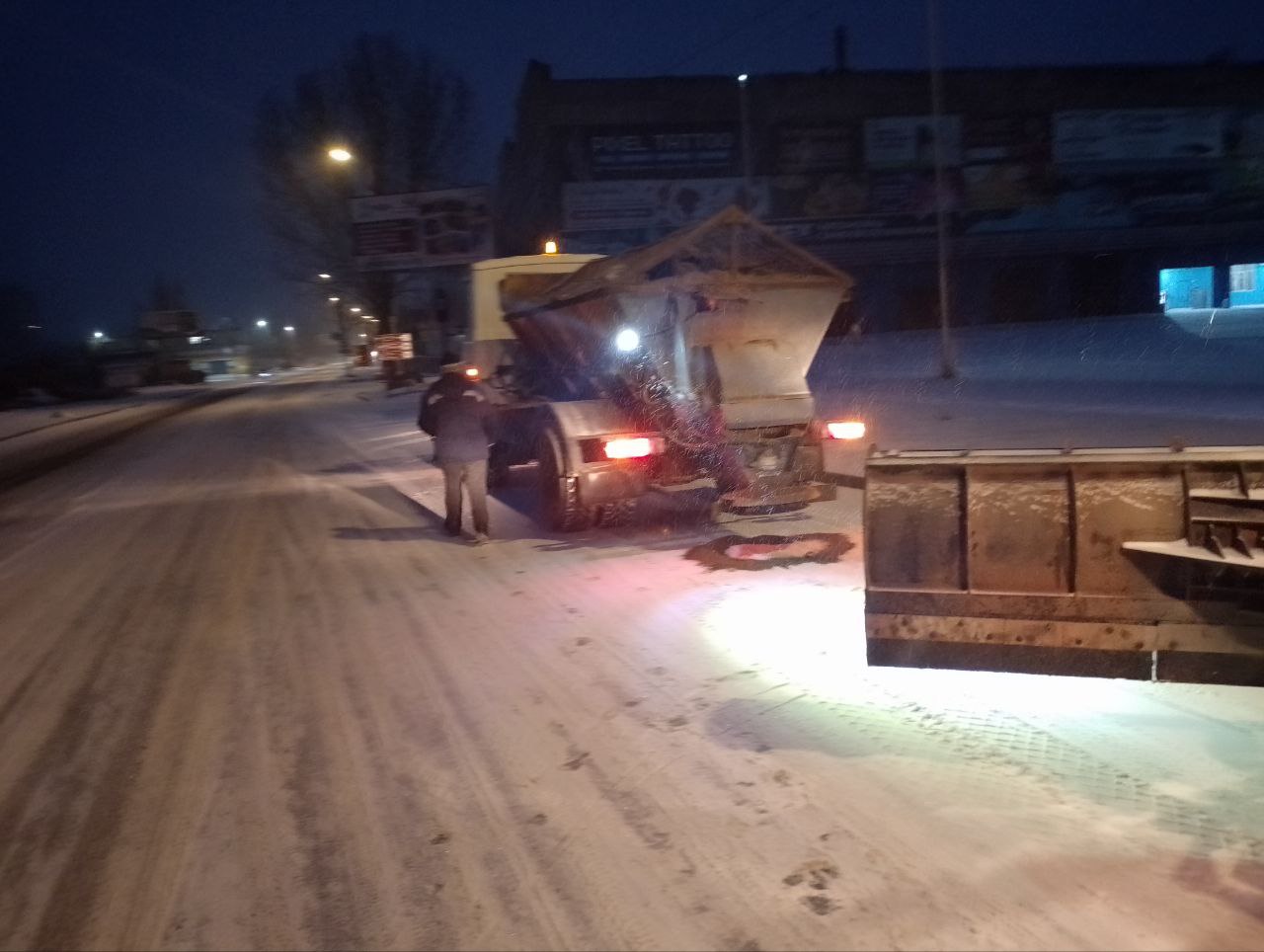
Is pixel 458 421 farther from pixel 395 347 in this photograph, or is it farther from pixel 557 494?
pixel 395 347

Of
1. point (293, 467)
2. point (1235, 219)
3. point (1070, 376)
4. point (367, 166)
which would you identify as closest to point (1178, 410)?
point (1070, 376)

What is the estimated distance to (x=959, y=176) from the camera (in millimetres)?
47969

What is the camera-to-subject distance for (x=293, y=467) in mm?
19625

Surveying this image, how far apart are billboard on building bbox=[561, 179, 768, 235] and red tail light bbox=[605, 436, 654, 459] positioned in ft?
120

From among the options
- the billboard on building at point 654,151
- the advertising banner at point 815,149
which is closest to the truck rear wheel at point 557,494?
the billboard on building at point 654,151

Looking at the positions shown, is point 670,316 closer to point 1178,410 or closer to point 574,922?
point 574,922

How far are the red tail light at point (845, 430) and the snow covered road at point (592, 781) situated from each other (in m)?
2.19

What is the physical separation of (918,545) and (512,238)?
53717mm

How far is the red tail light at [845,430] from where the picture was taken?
1045 centimetres

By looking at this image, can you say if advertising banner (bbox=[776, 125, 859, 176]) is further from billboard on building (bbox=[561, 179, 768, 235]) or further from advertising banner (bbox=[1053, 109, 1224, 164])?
advertising banner (bbox=[1053, 109, 1224, 164])

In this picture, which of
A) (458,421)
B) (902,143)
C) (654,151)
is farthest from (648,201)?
(458,421)

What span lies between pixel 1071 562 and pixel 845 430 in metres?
5.33

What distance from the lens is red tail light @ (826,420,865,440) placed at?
10453mm

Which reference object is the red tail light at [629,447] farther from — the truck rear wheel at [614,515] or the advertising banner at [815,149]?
the advertising banner at [815,149]
